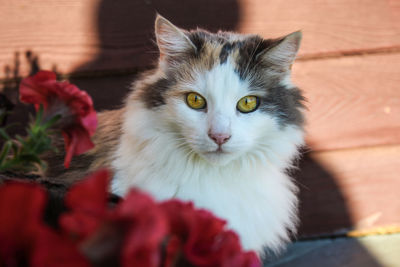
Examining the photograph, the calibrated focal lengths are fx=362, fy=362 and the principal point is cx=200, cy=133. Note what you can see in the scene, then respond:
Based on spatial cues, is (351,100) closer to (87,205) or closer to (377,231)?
(377,231)

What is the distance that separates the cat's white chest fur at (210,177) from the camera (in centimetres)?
116

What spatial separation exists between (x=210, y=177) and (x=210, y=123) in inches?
8.1

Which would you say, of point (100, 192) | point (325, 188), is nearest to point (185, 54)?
point (100, 192)

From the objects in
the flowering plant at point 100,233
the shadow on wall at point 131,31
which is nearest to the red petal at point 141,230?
the flowering plant at point 100,233

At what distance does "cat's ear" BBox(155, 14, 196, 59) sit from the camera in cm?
116

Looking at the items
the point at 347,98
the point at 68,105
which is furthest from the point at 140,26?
the point at 68,105

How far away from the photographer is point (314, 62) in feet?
5.81

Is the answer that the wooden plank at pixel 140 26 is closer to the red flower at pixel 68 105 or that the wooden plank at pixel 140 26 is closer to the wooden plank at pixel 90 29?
the wooden plank at pixel 90 29

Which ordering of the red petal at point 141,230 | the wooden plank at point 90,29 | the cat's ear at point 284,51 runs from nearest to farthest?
the red petal at point 141,230
the cat's ear at point 284,51
the wooden plank at point 90,29

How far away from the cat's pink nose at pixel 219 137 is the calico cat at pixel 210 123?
3cm

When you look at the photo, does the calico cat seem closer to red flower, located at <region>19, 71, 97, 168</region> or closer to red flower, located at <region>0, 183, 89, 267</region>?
red flower, located at <region>19, 71, 97, 168</region>

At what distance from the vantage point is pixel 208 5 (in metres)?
1.71

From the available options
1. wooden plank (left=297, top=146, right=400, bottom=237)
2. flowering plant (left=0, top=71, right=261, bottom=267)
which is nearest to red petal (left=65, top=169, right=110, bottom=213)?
flowering plant (left=0, top=71, right=261, bottom=267)

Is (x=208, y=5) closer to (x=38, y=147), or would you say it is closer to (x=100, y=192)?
(x=38, y=147)
